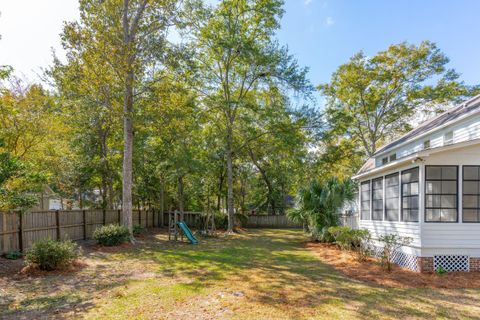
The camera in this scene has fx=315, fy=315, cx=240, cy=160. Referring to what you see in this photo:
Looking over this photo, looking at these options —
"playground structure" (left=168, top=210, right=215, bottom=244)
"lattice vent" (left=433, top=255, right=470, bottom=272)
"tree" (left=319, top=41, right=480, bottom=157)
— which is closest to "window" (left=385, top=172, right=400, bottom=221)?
"lattice vent" (left=433, top=255, right=470, bottom=272)

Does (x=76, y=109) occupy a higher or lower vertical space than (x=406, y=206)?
higher

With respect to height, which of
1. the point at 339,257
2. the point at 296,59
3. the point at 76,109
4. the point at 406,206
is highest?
the point at 296,59

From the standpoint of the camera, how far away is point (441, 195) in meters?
8.54

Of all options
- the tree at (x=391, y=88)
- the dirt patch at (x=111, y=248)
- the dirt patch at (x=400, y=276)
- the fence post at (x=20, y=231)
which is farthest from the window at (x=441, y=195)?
the tree at (x=391, y=88)

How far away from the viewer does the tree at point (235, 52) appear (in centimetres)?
1956

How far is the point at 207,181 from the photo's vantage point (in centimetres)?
2491

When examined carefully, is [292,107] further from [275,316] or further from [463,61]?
[275,316]

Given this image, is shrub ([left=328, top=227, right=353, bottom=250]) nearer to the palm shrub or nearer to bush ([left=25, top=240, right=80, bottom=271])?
the palm shrub

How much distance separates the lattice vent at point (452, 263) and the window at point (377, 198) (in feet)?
8.65

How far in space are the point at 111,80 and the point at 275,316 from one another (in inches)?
458

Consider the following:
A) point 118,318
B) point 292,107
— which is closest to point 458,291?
point 118,318

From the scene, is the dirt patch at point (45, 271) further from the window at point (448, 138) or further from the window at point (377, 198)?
the window at point (448, 138)

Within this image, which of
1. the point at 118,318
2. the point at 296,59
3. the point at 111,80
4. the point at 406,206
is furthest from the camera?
the point at 296,59

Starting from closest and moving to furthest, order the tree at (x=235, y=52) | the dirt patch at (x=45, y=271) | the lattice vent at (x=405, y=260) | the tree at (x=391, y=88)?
the dirt patch at (x=45, y=271)
the lattice vent at (x=405, y=260)
the tree at (x=235, y=52)
the tree at (x=391, y=88)
